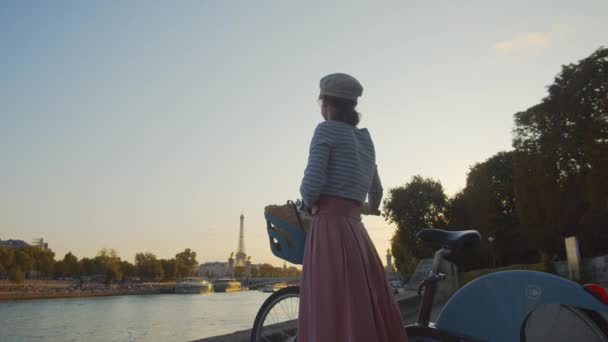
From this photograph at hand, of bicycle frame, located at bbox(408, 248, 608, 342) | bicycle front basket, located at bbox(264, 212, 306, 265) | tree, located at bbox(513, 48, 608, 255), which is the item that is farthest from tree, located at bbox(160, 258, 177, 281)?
bicycle frame, located at bbox(408, 248, 608, 342)

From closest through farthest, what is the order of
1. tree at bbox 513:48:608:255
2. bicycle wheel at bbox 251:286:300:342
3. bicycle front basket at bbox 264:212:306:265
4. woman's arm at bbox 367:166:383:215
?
bicycle front basket at bbox 264:212:306:265, woman's arm at bbox 367:166:383:215, bicycle wheel at bbox 251:286:300:342, tree at bbox 513:48:608:255

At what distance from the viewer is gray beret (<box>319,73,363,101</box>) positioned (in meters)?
2.45

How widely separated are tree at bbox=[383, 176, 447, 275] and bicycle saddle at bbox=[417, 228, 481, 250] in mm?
38142

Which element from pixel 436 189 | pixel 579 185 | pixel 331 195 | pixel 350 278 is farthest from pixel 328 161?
pixel 436 189

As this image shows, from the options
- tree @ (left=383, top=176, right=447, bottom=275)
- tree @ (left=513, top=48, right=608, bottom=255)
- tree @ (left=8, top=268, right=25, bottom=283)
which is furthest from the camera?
tree @ (left=8, top=268, right=25, bottom=283)

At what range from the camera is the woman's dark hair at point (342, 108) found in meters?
2.46

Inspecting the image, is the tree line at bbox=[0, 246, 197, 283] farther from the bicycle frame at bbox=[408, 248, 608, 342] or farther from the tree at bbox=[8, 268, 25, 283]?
the bicycle frame at bbox=[408, 248, 608, 342]

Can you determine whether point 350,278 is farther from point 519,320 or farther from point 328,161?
point 519,320

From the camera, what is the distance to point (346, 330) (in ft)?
6.92

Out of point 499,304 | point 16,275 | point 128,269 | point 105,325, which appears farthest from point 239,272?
→ point 499,304

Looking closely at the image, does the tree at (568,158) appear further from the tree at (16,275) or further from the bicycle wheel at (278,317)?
the tree at (16,275)

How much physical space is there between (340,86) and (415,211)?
39105mm

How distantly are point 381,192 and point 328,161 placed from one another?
1.72ft

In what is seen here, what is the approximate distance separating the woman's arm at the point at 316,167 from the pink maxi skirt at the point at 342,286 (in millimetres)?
98
